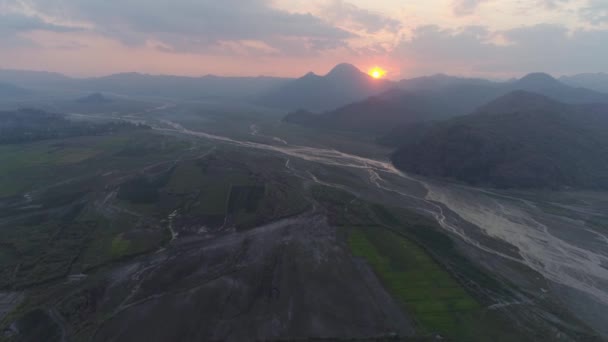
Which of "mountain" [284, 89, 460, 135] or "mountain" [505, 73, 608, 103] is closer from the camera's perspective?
"mountain" [505, 73, 608, 103]

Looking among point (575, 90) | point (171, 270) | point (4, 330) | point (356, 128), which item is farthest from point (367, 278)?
point (575, 90)

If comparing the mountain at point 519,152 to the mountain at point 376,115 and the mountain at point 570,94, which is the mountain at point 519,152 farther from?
the mountain at point 570,94

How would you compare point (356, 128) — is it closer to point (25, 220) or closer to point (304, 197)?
point (304, 197)

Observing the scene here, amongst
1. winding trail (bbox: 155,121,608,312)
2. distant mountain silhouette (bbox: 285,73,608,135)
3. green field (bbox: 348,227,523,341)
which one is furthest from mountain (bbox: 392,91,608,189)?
distant mountain silhouette (bbox: 285,73,608,135)

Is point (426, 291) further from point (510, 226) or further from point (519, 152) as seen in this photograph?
point (519, 152)

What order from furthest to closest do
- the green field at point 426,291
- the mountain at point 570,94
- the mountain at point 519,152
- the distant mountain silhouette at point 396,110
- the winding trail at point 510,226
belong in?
1. the distant mountain silhouette at point 396,110
2. the mountain at point 570,94
3. the mountain at point 519,152
4. the winding trail at point 510,226
5. the green field at point 426,291

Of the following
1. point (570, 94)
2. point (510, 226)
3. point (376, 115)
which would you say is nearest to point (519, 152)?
point (510, 226)

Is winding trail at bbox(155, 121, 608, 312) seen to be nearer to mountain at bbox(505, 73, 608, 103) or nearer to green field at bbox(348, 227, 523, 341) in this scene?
green field at bbox(348, 227, 523, 341)

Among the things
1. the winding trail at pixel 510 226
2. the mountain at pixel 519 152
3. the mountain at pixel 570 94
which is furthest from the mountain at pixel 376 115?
the winding trail at pixel 510 226
